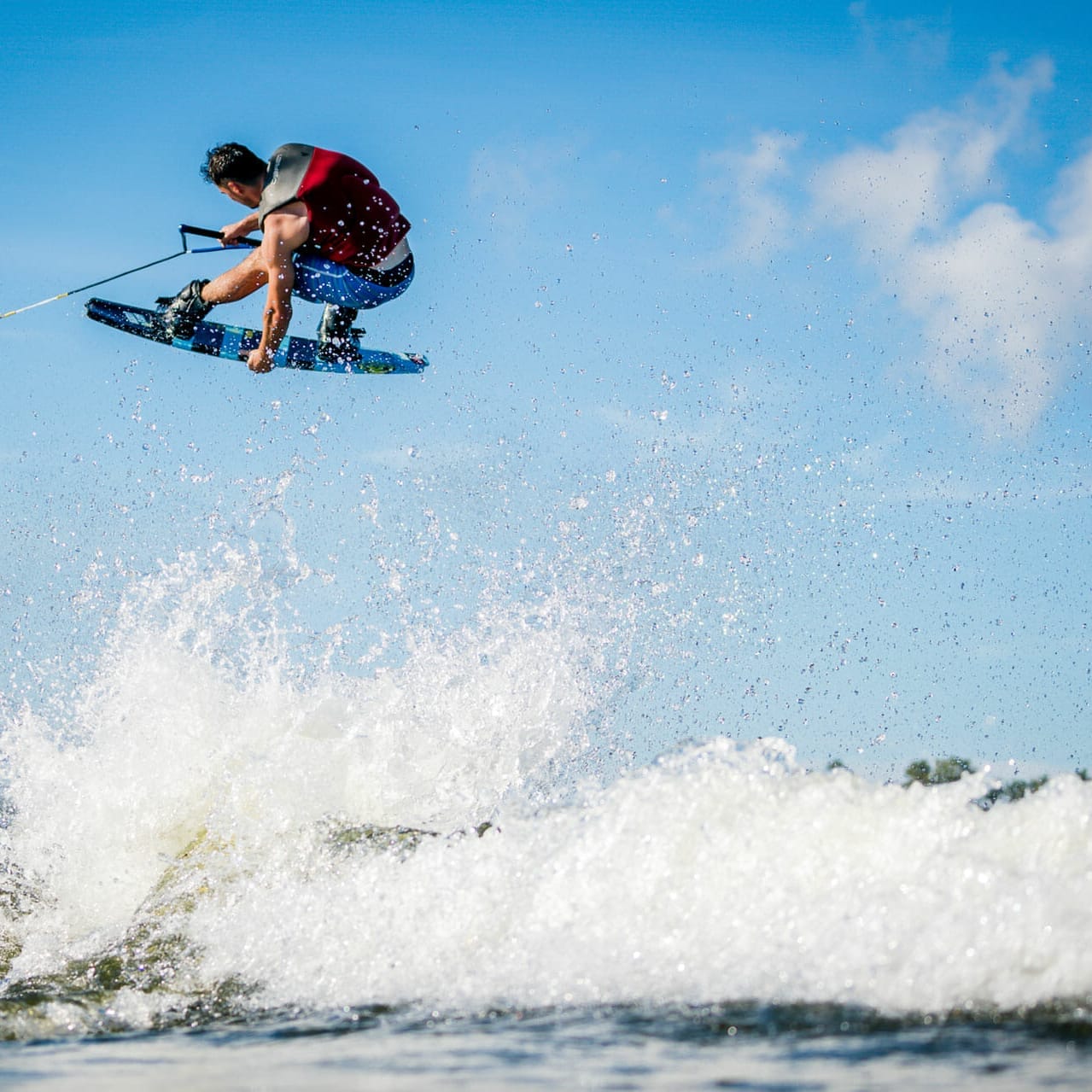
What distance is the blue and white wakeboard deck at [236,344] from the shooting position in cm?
962

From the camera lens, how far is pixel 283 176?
821cm

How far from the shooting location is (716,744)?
214 inches

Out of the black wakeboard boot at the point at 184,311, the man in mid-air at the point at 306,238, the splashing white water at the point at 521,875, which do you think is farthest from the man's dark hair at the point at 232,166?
the splashing white water at the point at 521,875

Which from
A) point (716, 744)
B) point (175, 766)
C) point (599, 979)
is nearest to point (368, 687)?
point (175, 766)

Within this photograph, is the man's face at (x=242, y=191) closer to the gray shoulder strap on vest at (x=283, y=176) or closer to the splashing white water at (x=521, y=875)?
the gray shoulder strap on vest at (x=283, y=176)

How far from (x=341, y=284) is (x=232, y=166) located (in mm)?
1118

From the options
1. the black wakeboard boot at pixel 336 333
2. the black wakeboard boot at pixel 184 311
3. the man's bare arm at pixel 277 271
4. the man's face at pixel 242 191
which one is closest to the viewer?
the man's bare arm at pixel 277 271

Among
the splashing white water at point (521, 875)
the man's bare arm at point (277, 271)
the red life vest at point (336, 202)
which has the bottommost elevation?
the splashing white water at point (521, 875)

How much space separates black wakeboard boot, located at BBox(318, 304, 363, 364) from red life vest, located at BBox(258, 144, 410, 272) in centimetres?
79

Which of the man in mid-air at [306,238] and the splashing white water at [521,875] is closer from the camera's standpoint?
the splashing white water at [521,875]

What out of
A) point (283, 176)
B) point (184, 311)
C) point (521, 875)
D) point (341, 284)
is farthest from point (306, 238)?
point (521, 875)

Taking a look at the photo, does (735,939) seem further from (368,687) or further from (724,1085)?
(368,687)

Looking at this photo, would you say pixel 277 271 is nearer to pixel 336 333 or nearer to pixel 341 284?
pixel 341 284

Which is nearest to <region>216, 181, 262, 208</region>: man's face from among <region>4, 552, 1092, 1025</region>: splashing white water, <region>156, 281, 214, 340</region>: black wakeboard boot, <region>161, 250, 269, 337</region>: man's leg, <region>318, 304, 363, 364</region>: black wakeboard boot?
<region>161, 250, 269, 337</region>: man's leg
